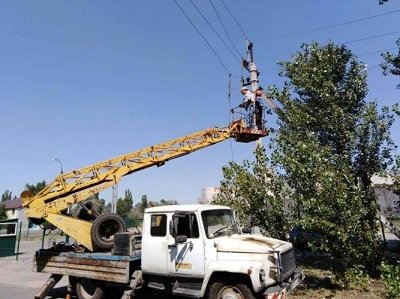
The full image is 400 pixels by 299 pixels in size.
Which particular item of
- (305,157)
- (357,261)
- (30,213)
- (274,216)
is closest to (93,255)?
(30,213)

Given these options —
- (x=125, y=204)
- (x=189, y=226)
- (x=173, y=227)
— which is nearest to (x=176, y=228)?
(x=173, y=227)

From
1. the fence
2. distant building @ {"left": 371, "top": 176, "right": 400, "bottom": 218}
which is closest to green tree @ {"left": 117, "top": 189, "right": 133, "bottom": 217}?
the fence

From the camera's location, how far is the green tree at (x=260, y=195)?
12297 millimetres

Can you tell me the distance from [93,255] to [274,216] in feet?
19.2

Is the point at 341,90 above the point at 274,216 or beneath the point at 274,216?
above

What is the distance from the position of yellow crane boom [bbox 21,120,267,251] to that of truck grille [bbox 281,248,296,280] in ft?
17.3

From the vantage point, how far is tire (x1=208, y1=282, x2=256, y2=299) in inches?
300

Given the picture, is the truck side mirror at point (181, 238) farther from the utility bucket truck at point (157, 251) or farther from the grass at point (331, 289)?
the grass at point (331, 289)

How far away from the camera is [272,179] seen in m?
12.8

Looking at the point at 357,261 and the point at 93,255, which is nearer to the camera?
the point at 93,255

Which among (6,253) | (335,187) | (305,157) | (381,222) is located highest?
(305,157)

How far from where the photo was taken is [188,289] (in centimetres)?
845

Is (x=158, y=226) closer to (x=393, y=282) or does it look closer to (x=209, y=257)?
(x=209, y=257)

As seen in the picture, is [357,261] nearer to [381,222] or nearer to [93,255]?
[381,222]
